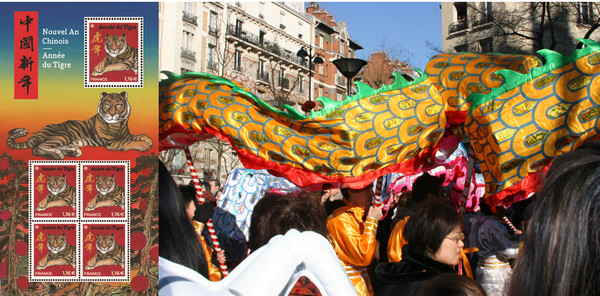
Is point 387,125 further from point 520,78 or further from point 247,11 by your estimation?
point 247,11

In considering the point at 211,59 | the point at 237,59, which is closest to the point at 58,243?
the point at 211,59

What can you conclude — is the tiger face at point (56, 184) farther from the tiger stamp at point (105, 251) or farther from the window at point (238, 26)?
the window at point (238, 26)

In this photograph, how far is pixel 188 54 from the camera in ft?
89.0

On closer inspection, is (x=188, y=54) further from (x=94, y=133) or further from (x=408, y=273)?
(x=94, y=133)

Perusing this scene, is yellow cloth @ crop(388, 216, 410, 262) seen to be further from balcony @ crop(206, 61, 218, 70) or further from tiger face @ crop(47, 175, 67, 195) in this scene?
balcony @ crop(206, 61, 218, 70)

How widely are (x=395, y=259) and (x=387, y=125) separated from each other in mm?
984

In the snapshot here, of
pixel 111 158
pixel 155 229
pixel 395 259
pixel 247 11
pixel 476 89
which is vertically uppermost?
pixel 247 11

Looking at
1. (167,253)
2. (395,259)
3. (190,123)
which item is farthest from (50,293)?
(395,259)

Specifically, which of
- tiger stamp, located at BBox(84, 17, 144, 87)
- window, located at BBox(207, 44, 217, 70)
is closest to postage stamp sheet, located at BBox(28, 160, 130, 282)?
tiger stamp, located at BBox(84, 17, 144, 87)

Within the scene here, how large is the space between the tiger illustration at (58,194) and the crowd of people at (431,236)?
0.25m

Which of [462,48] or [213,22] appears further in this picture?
[213,22]

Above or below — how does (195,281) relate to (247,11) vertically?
below

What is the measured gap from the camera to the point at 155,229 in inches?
58.6

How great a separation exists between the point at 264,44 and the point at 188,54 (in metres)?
10.3
